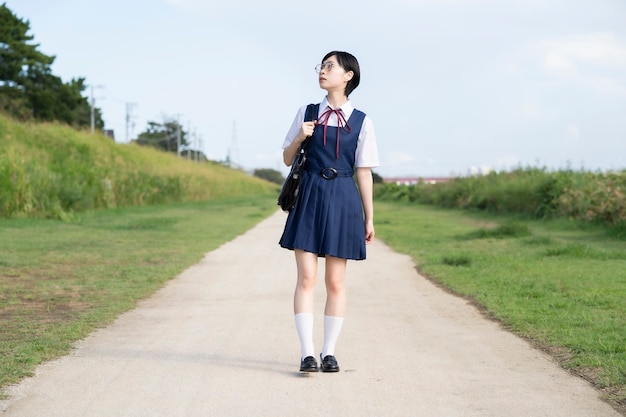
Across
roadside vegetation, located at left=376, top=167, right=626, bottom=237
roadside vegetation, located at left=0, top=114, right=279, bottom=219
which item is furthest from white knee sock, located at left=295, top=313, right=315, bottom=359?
roadside vegetation, located at left=0, top=114, right=279, bottom=219

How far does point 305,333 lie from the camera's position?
221 inches

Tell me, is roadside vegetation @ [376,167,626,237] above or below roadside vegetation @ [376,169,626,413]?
above

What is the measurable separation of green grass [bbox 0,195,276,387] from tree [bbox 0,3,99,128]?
2711 cm

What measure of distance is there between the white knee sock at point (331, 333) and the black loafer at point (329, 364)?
69 millimetres

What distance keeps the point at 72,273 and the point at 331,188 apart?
21.9ft

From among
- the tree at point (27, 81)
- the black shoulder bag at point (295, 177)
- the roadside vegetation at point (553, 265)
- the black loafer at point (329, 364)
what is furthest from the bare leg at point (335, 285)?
the tree at point (27, 81)

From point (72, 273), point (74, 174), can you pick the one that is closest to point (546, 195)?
point (74, 174)

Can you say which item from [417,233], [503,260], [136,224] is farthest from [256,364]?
[136,224]

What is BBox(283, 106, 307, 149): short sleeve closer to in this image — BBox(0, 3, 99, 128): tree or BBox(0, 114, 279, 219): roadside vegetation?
BBox(0, 114, 279, 219): roadside vegetation

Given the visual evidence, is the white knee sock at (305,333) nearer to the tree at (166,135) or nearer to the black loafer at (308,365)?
→ the black loafer at (308,365)

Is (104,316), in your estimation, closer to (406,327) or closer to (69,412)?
(406,327)

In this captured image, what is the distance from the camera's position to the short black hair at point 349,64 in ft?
18.6

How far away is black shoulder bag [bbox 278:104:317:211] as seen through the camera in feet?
18.4

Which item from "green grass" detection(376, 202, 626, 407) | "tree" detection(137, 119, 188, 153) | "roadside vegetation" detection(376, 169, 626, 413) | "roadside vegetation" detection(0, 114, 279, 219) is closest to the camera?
"green grass" detection(376, 202, 626, 407)
